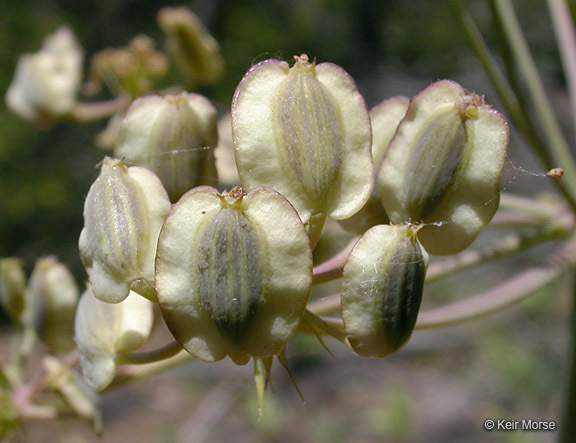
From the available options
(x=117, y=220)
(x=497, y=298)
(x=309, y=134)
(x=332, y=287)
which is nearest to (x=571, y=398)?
(x=497, y=298)

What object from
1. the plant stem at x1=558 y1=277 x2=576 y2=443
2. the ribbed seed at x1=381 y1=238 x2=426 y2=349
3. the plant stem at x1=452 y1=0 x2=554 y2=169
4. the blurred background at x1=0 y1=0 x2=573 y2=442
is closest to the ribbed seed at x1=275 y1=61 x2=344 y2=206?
the ribbed seed at x1=381 y1=238 x2=426 y2=349

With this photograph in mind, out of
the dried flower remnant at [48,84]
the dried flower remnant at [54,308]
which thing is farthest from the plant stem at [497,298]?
the dried flower remnant at [48,84]

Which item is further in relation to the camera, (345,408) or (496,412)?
(345,408)

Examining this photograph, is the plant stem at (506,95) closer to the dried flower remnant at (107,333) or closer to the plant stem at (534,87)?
the plant stem at (534,87)

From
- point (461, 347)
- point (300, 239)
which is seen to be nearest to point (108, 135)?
point (300, 239)

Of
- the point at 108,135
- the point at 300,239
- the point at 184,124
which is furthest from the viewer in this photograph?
the point at 108,135

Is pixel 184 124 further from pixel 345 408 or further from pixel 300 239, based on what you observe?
pixel 345 408

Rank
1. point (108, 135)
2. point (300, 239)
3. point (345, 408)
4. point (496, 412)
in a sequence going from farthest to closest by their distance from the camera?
1. point (345, 408)
2. point (496, 412)
3. point (108, 135)
4. point (300, 239)

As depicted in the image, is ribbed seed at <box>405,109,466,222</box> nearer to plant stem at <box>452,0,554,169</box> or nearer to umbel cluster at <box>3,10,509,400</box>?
umbel cluster at <box>3,10,509,400</box>
